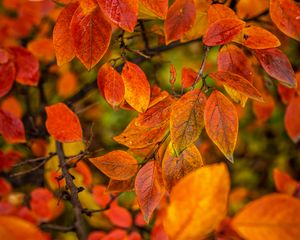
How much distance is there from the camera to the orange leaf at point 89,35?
0.70 m

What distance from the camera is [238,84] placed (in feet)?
2.15

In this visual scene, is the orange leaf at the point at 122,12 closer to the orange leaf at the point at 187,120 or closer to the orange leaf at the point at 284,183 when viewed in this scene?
the orange leaf at the point at 187,120

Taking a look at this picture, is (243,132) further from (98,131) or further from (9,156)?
(9,156)

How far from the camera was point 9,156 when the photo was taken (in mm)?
1276

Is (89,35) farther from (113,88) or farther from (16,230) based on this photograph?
(16,230)

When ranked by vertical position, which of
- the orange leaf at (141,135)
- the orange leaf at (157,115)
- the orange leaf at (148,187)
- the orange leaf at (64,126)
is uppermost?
the orange leaf at (157,115)

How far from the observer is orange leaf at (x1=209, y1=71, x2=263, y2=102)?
64 centimetres

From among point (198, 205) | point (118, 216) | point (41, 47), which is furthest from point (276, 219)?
point (41, 47)

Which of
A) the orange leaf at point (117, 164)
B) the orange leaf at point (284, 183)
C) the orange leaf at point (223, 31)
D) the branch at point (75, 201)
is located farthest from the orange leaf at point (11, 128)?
the orange leaf at point (284, 183)

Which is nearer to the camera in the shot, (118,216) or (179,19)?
(179,19)

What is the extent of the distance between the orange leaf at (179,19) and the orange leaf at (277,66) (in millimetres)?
139

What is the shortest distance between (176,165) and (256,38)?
0.84 ft

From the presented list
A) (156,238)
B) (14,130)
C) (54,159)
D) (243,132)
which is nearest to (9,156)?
(54,159)

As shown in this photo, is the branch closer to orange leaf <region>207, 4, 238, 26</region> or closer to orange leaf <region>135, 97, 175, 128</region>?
orange leaf <region>135, 97, 175, 128</region>
